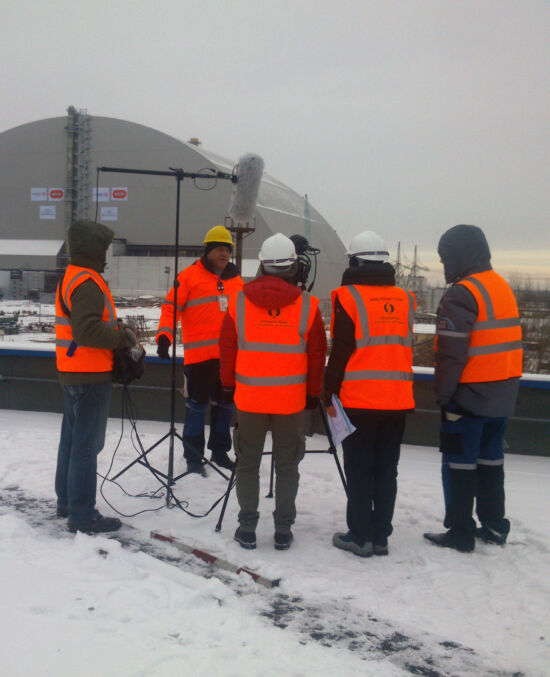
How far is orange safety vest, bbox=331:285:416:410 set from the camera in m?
3.43

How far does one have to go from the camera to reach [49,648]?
7.75ft

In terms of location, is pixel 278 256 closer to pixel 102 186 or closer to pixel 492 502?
pixel 492 502

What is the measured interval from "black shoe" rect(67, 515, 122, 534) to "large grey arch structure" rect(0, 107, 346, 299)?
2227 cm

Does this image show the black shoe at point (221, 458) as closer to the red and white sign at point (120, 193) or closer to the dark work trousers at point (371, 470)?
the dark work trousers at point (371, 470)

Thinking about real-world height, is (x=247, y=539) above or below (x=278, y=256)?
below

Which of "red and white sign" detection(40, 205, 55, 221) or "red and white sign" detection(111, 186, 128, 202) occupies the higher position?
"red and white sign" detection(111, 186, 128, 202)

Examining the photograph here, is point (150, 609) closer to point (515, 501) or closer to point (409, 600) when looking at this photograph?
point (409, 600)

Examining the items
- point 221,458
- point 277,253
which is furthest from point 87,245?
point 221,458

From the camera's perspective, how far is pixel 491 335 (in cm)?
350

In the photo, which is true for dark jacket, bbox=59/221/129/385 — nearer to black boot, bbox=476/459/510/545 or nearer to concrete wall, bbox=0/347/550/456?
black boot, bbox=476/459/510/545

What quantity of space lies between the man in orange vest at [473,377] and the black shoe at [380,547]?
1.23ft

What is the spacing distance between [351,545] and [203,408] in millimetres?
1827

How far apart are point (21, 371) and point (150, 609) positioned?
4.93m

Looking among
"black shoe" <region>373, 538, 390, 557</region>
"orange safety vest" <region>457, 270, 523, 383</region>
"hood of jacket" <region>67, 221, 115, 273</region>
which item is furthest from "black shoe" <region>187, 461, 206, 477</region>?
"orange safety vest" <region>457, 270, 523, 383</region>
